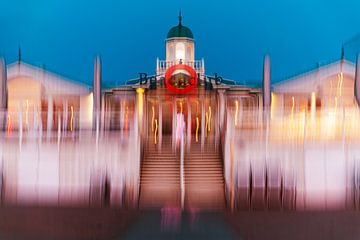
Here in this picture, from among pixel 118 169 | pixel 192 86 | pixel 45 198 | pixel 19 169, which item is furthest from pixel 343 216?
pixel 192 86

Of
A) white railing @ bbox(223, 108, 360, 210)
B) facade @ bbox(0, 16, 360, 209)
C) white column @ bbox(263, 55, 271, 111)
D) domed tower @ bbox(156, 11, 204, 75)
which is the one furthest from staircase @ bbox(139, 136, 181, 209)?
domed tower @ bbox(156, 11, 204, 75)

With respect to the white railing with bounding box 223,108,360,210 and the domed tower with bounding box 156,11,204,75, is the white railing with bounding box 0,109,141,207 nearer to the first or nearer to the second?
the white railing with bounding box 223,108,360,210

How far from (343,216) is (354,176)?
3179 mm

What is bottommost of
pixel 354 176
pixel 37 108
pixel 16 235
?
pixel 16 235

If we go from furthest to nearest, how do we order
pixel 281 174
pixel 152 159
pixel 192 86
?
pixel 192 86, pixel 152 159, pixel 281 174

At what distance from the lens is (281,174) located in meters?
15.3

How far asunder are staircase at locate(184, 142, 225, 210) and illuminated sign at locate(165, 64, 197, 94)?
483 centimetres

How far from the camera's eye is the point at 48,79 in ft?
81.1

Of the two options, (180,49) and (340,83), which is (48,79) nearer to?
(180,49)

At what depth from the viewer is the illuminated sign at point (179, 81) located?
75.5 ft

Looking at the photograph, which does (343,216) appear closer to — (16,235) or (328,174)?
(328,174)

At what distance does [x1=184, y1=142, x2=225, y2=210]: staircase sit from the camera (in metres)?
16.0

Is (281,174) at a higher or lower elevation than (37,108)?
lower

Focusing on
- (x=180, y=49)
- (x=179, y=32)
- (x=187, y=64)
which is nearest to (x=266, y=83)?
(x=187, y=64)
